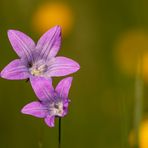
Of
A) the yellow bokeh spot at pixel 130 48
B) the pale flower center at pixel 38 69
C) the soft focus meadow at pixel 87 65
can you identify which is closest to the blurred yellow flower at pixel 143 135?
the soft focus meadow at pixel 87 65

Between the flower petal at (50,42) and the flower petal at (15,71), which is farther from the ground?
the flower petal at (50,42)

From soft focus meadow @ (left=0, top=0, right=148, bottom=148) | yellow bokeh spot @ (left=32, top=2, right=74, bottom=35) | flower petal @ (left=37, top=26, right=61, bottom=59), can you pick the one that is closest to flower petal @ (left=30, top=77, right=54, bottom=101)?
flower petal @ (left=37, top=26, right=61, bottom=59)

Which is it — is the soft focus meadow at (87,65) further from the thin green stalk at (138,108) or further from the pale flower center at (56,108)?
the pale flower center at (56,108)

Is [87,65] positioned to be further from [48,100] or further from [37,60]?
[48,100]

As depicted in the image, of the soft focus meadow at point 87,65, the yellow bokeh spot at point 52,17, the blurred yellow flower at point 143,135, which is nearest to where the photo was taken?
the blurred yellow flower at point 143,135

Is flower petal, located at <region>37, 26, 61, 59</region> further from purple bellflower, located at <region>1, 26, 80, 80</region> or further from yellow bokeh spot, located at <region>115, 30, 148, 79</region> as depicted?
yellow bokeh spot, located at <region>115, 30, 148, 79</region>
